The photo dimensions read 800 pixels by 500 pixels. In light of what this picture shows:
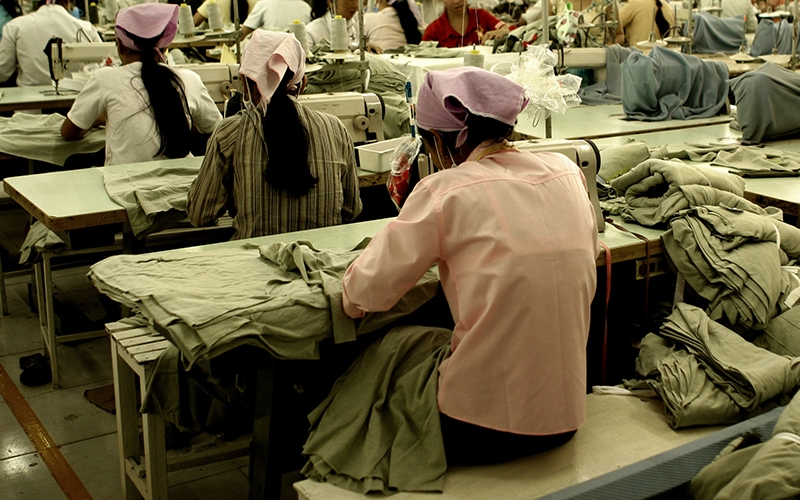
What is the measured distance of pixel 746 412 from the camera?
1.96 m

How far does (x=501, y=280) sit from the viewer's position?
1638 mm

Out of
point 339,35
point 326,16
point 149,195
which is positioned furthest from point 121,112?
point 326,16

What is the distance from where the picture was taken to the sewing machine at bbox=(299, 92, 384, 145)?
3.36 metres

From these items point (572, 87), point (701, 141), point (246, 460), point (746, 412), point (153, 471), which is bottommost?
point (246, 460)

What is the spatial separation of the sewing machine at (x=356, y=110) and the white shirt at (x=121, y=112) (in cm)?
63

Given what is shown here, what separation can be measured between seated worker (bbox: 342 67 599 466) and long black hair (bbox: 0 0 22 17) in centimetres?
556

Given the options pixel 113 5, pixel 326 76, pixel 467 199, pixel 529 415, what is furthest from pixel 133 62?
pixel 113 5

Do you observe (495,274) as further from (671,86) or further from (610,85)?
(610,85)

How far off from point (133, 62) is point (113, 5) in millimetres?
4021

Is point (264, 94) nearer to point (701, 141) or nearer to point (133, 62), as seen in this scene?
point (133, 62)

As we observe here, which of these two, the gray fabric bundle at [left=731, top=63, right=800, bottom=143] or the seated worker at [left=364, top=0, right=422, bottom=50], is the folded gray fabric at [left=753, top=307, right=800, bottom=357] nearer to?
the gray fabric bundle at [left=731, top=63, right=800, bottom=143]

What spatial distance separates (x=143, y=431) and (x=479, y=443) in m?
0.94

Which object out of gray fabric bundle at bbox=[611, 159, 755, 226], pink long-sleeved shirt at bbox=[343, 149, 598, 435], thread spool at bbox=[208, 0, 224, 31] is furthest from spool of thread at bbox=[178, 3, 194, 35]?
pink long-sleeved shirt at bbox=[343, 149, 598, 435]

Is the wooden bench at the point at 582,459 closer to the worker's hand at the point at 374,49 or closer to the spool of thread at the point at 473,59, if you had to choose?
the spool of thread at the point at 473,59
